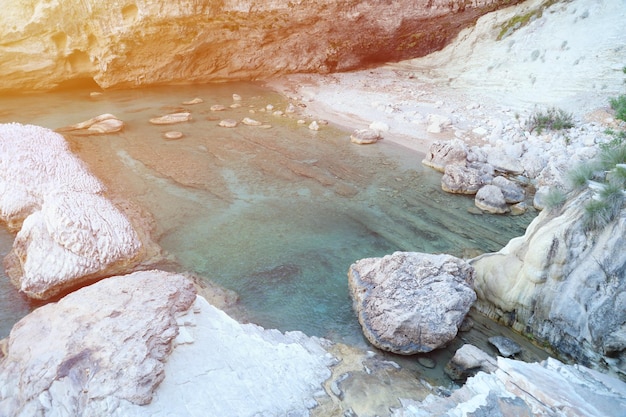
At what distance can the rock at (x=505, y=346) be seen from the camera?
16.6 ft

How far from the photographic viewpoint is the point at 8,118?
12445 millimetres

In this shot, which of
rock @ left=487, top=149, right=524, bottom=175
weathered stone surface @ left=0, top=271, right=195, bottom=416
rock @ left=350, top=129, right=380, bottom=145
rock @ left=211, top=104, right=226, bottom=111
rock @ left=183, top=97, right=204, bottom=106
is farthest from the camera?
rock @ left=183, top=97, right=204, bottom=106

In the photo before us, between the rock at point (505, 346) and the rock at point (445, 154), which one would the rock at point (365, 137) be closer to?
the rock at point (445, 154)

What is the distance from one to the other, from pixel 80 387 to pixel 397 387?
3029 millimetres

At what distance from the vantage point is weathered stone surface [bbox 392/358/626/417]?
11.3ft

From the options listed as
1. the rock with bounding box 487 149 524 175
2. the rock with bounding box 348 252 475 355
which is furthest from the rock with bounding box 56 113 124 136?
the rock with bounding box 487 149 524 175

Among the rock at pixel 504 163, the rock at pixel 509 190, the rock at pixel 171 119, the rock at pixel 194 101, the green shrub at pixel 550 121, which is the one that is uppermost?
the green shrub at pixel 550 121

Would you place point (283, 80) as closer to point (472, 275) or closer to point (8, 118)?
point (8, 118)

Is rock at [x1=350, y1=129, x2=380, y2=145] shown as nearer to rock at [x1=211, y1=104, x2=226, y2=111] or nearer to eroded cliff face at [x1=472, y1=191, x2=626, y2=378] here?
rock at [x1=211, y1=104, x2=226, y2=111]

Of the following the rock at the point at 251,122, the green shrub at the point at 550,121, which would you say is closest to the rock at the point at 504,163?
the green shrub at the point at 550,121

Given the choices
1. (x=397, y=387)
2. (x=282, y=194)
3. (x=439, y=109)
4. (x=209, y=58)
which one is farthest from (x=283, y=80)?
(x=397, y=387)

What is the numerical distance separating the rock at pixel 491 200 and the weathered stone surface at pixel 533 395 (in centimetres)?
478

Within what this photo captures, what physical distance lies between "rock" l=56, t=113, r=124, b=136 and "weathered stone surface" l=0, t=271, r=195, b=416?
8124 millimetres

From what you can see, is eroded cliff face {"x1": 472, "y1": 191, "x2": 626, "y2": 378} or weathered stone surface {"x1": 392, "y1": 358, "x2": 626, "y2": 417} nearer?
weathered stone surface {"x1": 392, "y1": 358, "x2": 626, "y2": 417}
